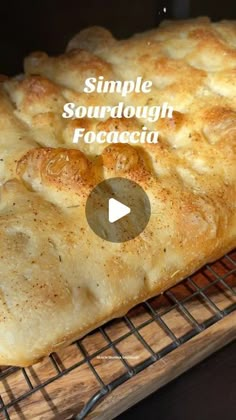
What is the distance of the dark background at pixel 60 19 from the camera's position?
5.41ft

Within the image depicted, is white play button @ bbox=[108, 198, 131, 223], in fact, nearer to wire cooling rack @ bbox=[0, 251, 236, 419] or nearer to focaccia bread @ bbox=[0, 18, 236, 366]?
focaccia bread @ bbox=[0, 18, 236, 366]

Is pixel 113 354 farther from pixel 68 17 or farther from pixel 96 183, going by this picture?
pixel 68 17

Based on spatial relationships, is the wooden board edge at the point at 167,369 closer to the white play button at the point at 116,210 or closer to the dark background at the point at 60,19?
the white play button at the point at 116,210

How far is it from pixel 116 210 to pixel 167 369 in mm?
335

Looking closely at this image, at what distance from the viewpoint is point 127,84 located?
144 cm

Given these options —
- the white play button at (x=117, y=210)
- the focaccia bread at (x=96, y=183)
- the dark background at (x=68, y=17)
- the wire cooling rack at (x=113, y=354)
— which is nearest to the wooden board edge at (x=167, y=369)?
the wire cooling rack at (x=113, y=354)

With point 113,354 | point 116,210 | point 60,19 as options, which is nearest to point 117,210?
point 116,210

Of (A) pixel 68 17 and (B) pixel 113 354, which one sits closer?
(B) pixel 113 354

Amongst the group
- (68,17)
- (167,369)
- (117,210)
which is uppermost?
(68,17)

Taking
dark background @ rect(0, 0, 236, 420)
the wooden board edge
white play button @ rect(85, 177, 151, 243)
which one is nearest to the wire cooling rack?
the wooden board edge

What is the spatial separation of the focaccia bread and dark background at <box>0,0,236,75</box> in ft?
0.64

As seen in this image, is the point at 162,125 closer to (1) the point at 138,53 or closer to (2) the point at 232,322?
(1) the point at 138,53

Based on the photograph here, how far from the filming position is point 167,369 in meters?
1.10

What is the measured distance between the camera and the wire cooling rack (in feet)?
3.38
